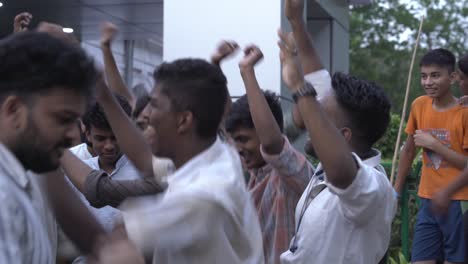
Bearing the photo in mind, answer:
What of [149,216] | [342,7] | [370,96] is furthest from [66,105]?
[342,7]

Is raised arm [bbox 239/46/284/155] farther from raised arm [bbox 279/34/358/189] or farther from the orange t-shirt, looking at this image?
the orange t-shirt

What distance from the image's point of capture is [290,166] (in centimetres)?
429

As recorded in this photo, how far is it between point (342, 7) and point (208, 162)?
942 cm

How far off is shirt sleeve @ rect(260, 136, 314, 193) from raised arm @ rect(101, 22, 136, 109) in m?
0.86

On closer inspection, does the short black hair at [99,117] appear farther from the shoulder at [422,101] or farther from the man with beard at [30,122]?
the shoulder at [422,101]

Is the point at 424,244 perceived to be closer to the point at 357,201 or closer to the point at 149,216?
the point at 357,201

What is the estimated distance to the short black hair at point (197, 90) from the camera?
10.7 feet

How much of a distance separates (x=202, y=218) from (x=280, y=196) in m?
1.70

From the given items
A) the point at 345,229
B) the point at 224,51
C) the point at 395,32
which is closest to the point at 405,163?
the point at 224,51

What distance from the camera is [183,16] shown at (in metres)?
8.95

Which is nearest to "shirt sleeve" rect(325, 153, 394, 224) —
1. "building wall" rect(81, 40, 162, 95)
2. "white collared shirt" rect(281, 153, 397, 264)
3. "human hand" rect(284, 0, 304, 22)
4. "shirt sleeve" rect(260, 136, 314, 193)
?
"white collared shirt" rect(281, 153, 397, 264)

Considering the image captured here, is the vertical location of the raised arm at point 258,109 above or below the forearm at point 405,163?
above

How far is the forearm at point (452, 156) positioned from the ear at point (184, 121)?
11.6 feet

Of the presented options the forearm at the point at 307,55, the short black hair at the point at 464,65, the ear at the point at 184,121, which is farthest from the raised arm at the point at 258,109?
the short black hair at the point at 464,65
